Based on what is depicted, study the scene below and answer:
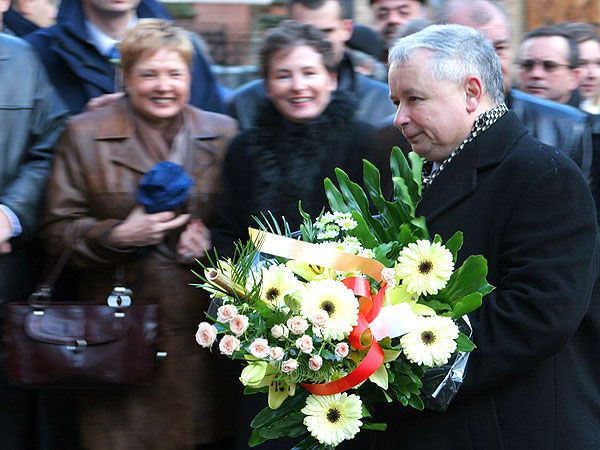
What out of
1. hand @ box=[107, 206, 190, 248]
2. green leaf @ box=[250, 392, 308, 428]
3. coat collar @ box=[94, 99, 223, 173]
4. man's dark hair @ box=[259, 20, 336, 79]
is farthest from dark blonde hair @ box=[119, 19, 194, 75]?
green leaf @ box=[250, 392, 308, 428]

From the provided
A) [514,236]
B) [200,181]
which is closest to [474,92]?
[514,236]

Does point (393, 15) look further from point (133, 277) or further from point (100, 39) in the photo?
point (133, 277)

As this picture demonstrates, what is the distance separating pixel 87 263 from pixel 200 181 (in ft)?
1.59

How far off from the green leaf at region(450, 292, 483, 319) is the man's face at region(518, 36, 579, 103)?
2.64m

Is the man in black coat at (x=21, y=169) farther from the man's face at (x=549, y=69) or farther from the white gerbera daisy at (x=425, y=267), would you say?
the man's face at (x=549, y=69)

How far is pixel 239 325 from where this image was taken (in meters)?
2.04

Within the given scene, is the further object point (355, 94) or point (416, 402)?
point (355, 94)

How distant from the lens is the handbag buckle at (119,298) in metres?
3.17

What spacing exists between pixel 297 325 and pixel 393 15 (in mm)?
3246

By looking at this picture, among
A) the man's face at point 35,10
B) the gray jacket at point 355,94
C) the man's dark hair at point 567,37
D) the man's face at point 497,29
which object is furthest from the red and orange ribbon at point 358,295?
the man's face at point 35,10

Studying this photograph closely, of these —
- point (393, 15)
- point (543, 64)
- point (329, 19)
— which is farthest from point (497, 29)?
point (393, 15)

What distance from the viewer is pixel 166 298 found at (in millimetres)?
3338

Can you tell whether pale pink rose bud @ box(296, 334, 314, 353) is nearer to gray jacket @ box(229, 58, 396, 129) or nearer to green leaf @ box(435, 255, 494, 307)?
green leaf @ box(435, 255, 494, 307)

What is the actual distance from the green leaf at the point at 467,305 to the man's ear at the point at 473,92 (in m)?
0.51
